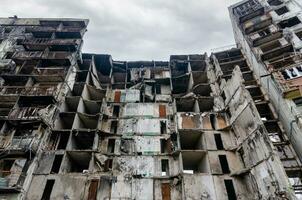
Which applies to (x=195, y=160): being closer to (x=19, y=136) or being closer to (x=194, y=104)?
(x=194, y=104)

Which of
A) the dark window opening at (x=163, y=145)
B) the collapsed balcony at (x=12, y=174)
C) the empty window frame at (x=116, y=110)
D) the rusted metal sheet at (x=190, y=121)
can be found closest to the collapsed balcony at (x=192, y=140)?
the rusted metal sheet at (x=190, y=121)

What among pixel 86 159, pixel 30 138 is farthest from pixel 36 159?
pixel 86 159

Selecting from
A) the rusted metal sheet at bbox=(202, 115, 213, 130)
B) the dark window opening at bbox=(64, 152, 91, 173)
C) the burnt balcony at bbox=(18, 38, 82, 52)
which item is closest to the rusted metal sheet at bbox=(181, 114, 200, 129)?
the rusted metal sheet at bbox=(202, 115, 213, 130)

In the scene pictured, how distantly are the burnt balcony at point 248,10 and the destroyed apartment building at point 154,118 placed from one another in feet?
0.74

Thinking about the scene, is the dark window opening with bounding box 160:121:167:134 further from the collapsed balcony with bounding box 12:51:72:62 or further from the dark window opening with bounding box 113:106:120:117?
the collapsed balcony with bounding box 12:51:72:62

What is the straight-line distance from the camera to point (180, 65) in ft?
132

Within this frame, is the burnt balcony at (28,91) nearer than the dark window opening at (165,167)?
No

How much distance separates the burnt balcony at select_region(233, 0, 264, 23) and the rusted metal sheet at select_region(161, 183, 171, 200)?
99.8 feet

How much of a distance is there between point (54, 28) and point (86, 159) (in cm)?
2562

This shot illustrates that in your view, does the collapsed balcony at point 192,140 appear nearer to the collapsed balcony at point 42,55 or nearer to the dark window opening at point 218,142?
the dark window opening at point 218,142

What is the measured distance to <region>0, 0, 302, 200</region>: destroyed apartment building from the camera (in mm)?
23641

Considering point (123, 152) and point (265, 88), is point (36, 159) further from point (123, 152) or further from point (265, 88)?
point (265, 88)

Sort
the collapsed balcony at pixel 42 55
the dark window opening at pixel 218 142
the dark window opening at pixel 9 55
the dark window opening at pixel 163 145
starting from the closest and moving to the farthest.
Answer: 1. the dark window opening at pixel 218 142
2. the dark window opening at pixel 163 145
3. the collapsed balcony at pixel 42 55
4. the dark window opening at pixel 9 55

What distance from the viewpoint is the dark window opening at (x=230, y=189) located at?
927 inches
